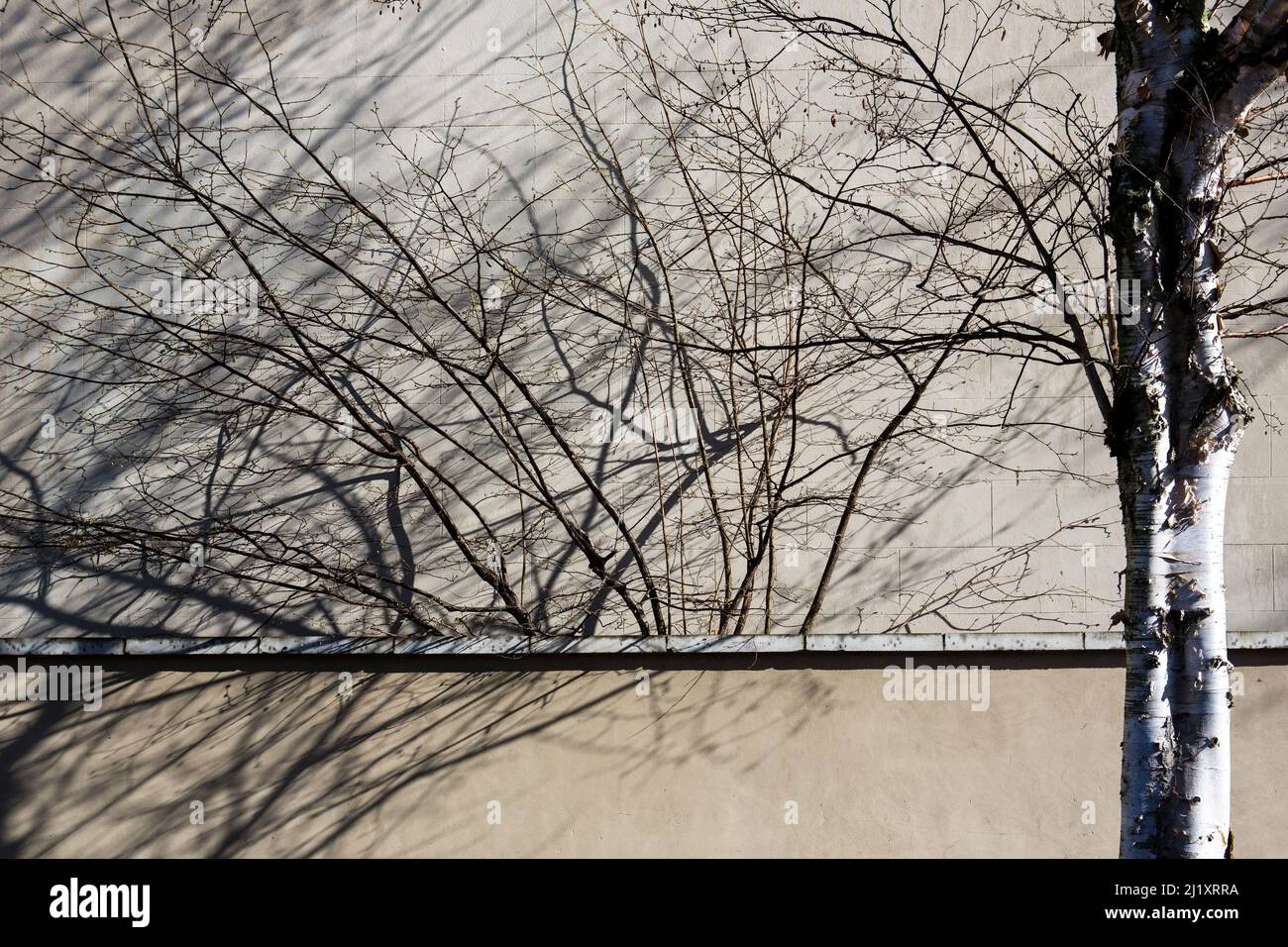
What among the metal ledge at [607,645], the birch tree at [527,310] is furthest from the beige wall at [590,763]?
the birch tree at [527,310]

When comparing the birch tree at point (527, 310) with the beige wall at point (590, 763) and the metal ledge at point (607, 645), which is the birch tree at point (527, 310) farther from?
the beige wall at point (590, 763)

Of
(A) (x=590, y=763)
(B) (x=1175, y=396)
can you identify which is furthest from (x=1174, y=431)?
(A) (x=590, y=763)

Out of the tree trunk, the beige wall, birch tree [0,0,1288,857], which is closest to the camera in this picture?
the tree trunk

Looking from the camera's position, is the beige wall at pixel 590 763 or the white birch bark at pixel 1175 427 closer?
the white birch bark at pixel 1175 427

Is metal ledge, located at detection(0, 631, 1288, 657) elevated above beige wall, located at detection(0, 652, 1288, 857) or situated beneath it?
elevated above

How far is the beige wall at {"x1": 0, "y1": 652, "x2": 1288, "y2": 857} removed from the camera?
6.18 metres

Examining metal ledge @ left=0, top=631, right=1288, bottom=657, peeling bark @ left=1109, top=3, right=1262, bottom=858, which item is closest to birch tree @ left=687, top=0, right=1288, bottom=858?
peeling bark @ left=1109, top=3, right=1262, bottom=858

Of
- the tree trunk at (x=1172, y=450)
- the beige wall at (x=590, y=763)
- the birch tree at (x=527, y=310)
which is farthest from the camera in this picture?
the birch tree at (x=527, y=310)

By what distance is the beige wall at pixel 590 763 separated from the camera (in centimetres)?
618

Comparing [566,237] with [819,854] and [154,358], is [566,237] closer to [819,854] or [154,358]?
[154,358]

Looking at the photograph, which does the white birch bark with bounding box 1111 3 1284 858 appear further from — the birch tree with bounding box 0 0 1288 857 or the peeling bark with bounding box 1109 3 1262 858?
the birch tree with bounding box 0 0 1288 857

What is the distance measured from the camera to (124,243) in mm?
6691

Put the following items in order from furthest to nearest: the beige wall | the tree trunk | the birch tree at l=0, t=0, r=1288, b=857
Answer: the birch tree at l=0, t=0, r=1288, b=857 < the beige wall < the tree trunk

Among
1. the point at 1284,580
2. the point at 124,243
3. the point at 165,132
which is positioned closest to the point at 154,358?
the point at 124,243
